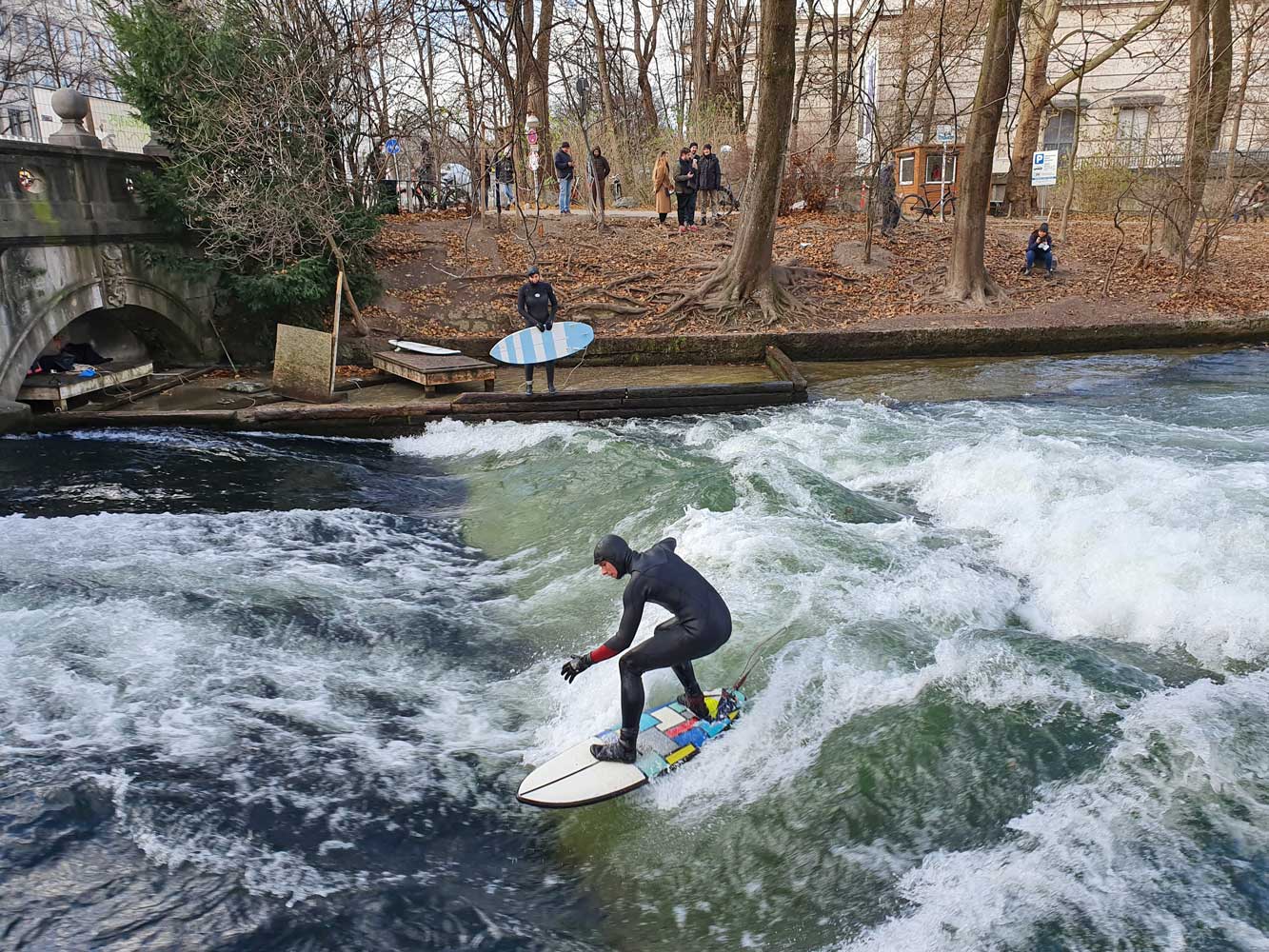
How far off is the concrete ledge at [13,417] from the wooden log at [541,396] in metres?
6.10

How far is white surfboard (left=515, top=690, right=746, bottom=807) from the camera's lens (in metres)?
5.90

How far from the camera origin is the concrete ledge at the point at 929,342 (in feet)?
59.1

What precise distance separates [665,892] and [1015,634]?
355cm

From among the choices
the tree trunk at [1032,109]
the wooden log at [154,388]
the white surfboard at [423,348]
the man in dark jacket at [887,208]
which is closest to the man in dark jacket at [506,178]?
the white surfboard at [423,348]

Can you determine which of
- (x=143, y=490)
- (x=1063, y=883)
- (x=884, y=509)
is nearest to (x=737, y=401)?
(x=884, y=509)

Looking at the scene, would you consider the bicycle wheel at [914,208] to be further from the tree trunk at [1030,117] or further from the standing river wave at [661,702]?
the standing river wave at [661,702]

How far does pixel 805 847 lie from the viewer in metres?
5.50

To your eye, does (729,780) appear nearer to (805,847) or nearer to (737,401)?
(805,847)

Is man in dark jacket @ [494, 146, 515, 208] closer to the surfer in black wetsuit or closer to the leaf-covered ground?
the leaf-covered ground

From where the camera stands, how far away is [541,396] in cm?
1427

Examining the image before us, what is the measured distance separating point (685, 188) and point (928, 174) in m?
9.67

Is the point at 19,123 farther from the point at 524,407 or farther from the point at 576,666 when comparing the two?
the point at 576,666

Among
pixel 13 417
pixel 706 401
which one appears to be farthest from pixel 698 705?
pixel 13 417

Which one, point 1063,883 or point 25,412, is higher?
point 25,412
